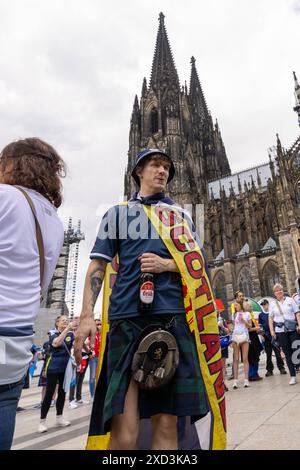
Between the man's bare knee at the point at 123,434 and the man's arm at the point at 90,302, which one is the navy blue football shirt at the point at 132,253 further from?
the man's bare knee at the point at 123,434

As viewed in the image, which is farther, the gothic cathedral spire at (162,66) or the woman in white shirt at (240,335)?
the gothic cathedral spire at (162,66)

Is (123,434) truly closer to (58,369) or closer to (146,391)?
(146,391)

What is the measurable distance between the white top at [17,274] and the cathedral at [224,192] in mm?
24616

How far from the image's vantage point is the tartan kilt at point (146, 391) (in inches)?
55.2

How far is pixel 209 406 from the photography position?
4.96ft

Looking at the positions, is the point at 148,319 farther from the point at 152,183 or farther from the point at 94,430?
the point at 152,183

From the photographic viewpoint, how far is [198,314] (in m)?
1.60

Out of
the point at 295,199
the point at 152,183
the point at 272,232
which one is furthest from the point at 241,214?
the point at 152,183

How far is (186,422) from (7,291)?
42.5 inches

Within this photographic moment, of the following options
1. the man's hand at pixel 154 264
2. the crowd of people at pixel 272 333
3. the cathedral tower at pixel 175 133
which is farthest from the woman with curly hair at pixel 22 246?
the cathedral tower at pixel 175 133

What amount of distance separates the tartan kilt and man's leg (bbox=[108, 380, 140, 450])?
0.10ft

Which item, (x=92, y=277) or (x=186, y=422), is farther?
(x=92, y=277)

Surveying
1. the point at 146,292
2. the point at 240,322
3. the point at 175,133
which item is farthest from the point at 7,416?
the point at 175,133

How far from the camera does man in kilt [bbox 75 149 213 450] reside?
1.40 m
